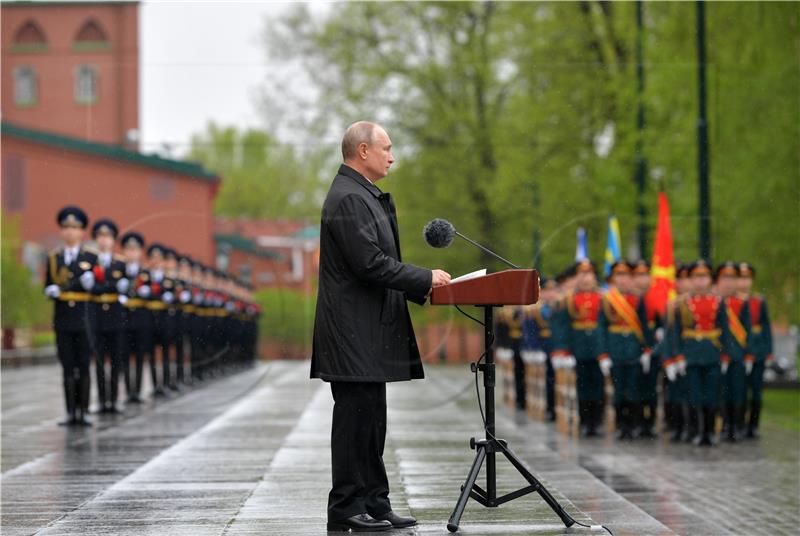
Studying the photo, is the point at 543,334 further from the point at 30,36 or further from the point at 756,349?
the point at 30,36

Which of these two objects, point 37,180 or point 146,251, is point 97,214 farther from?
point 37,180

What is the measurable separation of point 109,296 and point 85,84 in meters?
43.2

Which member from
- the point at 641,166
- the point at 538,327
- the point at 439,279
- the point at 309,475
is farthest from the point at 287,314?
the point at 439,279

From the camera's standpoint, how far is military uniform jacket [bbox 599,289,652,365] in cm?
1573

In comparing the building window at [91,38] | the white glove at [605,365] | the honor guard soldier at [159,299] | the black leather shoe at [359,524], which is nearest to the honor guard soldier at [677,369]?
the white glove at [605,365]

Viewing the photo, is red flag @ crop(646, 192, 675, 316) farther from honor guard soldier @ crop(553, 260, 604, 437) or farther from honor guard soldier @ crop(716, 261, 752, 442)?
honor guard soldier @ crop(716, 261, 752, 442)

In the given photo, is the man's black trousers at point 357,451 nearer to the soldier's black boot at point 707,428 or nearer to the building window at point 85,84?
the soldier's black boot at point 707,428

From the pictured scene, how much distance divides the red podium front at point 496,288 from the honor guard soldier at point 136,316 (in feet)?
39.8

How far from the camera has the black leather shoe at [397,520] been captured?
6.96m

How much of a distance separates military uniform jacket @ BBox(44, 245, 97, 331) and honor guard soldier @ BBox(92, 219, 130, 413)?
1.26 feet

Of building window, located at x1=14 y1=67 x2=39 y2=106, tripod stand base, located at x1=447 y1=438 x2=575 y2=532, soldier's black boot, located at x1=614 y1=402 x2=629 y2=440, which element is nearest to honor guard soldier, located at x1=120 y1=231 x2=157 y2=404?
soldier's black boot, located at x1=614 y1=402 x2=629 y2=440

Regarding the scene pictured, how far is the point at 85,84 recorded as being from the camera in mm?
58406

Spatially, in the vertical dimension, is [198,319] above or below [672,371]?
above

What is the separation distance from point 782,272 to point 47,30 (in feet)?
146
